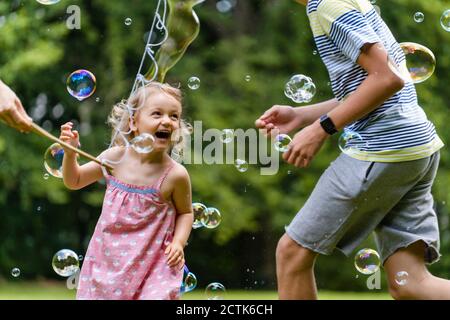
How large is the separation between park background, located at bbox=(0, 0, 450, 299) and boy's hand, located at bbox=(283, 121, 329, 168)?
7.70 meters

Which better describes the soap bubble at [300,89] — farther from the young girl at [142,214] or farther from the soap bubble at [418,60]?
the young girl at [142,214]

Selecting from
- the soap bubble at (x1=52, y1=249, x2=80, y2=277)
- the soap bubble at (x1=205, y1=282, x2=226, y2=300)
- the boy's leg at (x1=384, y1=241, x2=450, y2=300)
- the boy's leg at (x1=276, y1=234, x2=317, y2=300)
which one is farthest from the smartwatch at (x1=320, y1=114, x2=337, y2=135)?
the soap bubble at (x1=52, y1=249, x2=80, y2=277)

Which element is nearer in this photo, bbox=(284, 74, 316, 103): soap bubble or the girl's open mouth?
the girl's open mouth

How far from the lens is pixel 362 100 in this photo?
9.80 ft

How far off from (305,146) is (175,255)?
1.86 feet

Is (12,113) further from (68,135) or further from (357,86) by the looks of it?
(357,86)

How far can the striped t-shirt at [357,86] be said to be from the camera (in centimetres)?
307

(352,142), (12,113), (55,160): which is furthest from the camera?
(55,160)

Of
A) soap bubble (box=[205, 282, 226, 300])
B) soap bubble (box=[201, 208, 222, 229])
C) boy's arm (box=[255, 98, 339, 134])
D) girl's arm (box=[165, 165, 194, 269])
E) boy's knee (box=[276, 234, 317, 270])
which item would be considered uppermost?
boy's arm (box=[255, 98, 339, 134])

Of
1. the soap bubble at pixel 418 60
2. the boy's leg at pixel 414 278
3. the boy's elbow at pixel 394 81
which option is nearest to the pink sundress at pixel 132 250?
the boy's leg at pixel 414 278

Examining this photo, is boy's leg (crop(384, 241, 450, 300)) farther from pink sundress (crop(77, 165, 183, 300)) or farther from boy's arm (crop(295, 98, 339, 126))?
pink sundress (crop(77, 165, 183, 300))

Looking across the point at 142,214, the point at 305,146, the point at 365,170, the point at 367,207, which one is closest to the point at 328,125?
the point at 305,146

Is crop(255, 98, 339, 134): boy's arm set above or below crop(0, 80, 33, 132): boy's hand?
below

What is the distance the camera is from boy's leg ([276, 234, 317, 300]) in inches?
125
